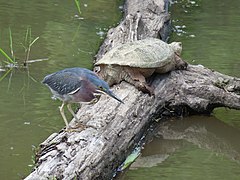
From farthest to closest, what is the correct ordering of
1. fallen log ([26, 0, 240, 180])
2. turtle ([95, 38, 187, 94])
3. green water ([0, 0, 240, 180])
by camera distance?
turtle ([95, 38, 187, 94]) < green water ([0, 0, 240, 180]) < fallen log ([26, 0, 240, 180])

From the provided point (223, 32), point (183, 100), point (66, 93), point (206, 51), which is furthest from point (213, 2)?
point (66, 93)

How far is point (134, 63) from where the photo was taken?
6477mm

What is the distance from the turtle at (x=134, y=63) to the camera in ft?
21.3

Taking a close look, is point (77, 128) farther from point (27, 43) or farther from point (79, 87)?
point (27, 43)

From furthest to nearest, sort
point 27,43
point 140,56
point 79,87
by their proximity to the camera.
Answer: point 27,43 < point 140,56 < point 79,87

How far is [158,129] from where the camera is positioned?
22.1ft

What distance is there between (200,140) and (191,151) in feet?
1.24

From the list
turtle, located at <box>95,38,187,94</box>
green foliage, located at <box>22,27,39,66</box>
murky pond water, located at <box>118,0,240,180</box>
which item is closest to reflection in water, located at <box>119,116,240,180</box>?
murky pond water, located at <box>118,0,240,180</box>

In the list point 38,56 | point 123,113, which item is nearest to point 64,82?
point 123,113

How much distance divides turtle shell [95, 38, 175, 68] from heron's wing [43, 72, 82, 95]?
1473mm

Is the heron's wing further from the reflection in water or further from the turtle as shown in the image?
the turtle

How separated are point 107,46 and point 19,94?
144 centimetres

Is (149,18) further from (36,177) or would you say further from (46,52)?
(36,177)

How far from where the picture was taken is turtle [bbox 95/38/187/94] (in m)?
6.50
